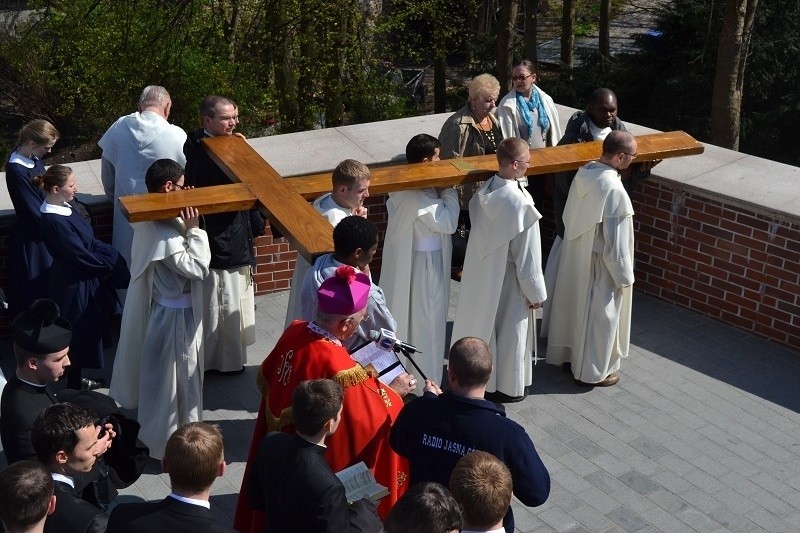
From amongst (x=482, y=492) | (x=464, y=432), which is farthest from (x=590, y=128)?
(x=482, y=492)

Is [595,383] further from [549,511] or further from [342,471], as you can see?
[342,471]

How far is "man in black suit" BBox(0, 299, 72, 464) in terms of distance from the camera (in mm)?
5062

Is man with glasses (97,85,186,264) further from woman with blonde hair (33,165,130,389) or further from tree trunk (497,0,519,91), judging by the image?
tree trunk (497,0,519,91)

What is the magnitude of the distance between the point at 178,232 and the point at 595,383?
3042mm

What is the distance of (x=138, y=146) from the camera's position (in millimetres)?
7863

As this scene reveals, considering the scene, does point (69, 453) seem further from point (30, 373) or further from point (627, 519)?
point (627, 519)

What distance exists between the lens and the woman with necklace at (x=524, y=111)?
30.1 ft

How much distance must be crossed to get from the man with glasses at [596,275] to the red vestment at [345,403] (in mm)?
2661

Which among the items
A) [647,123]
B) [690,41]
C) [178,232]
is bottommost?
Answer: [647,123]

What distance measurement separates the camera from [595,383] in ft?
25.5

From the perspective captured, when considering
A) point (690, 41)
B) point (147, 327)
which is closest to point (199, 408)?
point (147, 327)

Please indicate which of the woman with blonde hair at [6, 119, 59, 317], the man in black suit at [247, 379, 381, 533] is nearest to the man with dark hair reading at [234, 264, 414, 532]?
the man in black suit at [247, 379, 381, 533]

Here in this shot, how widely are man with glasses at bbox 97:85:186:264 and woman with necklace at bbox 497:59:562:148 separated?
2.68m

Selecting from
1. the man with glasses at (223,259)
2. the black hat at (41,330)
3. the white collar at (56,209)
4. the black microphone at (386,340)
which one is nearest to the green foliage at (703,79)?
the man with glasses at (223,259)
